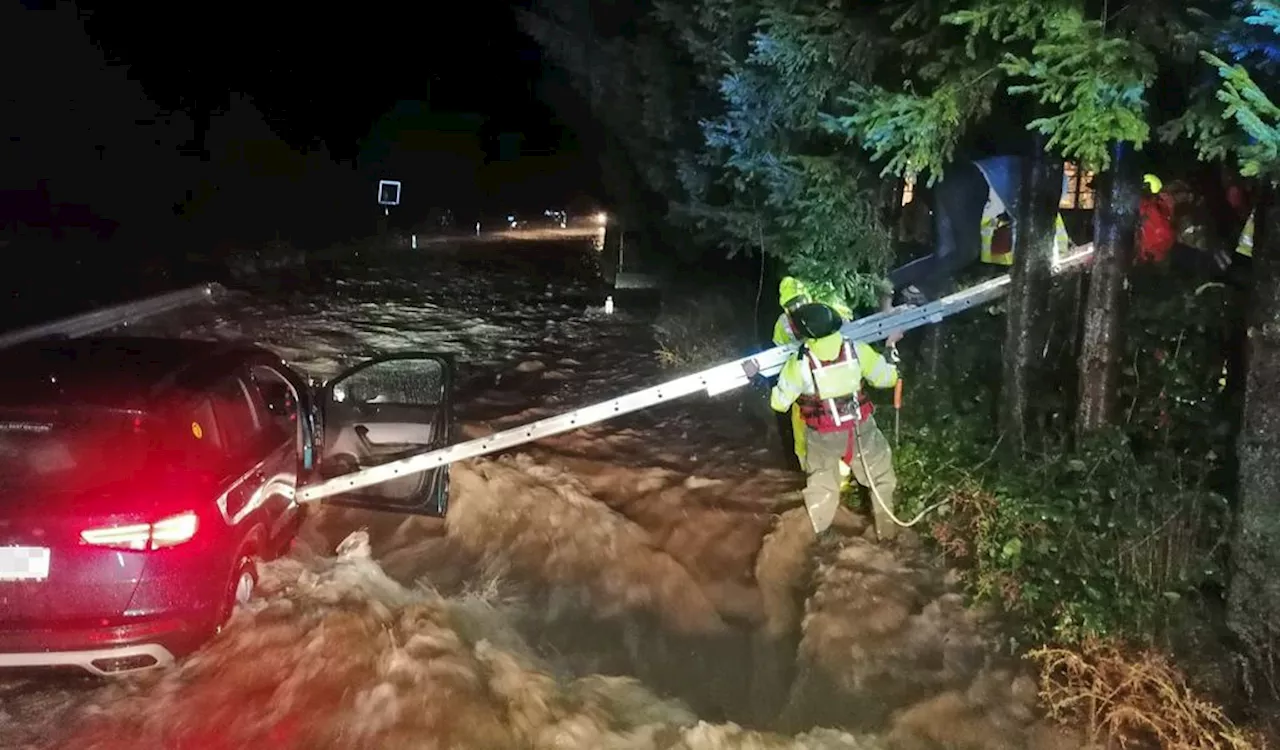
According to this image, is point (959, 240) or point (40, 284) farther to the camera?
point (40, 284)

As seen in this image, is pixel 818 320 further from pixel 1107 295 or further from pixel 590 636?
→ pixel 590 636

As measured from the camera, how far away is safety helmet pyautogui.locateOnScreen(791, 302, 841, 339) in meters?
6.23

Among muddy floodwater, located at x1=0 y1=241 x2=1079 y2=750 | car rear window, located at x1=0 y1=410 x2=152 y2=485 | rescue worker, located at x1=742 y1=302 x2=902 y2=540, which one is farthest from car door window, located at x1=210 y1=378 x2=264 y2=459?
rescue worker, located at x1=742 y1=302 x2=902 y2=540

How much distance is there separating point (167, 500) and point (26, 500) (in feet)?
1.81

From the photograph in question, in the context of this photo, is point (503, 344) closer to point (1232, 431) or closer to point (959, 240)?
point (959, 240)

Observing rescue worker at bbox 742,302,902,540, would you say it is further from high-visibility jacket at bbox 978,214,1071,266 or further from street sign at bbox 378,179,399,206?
street sign at bbox 378,179,399,206

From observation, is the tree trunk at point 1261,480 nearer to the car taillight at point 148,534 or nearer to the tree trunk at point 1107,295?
the tree trunk at point 1107,295

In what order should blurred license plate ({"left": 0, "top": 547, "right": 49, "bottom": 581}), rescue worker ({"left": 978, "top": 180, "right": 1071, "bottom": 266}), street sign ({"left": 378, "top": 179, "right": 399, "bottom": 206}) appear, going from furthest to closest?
street sign ({"left": 378, "top": 179, "right": 399, "bottom": 206}) < rescue worker ({"left": 978, "top": 180, "right": 1071, "bottom": 266}) < blurred license plate ({"left": 0, "top": 547, "right": 49, "bottom": 581})

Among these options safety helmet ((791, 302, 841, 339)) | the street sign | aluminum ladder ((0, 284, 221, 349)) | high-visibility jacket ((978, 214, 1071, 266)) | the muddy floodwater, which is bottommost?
the muddy floodwater

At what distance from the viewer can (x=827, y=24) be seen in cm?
612

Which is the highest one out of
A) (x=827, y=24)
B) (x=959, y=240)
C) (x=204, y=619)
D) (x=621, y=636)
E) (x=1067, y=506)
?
(x=827, y=24)

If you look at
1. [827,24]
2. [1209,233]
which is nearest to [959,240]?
[1209,233]

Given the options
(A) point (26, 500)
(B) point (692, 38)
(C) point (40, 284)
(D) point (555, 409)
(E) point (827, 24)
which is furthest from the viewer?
(C) point (40, 284)

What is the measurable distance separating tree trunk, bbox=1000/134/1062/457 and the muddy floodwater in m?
1.22
